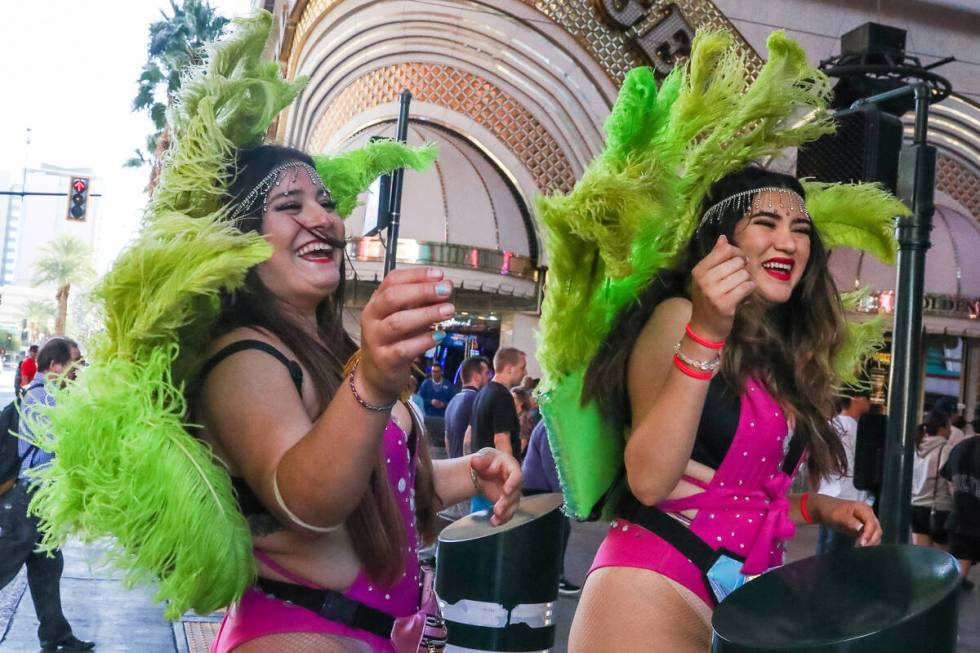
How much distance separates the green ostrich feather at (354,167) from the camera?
250 cm

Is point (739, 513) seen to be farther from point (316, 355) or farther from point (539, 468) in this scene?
point (539, 468)

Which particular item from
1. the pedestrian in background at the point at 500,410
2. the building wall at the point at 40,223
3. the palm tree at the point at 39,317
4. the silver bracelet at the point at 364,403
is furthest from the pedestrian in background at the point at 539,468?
the building wall at the point at 40,223

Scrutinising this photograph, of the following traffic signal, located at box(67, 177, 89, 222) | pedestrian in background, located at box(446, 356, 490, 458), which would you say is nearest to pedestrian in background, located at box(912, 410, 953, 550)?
pedestrian in background, located at box(446, 356, 490, 458)

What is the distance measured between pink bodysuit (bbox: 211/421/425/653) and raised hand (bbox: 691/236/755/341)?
644 mm

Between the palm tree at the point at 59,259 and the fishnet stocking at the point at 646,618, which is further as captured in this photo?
the palm tree at the point at 59,259

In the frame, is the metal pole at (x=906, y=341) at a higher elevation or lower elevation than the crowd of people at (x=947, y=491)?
higher

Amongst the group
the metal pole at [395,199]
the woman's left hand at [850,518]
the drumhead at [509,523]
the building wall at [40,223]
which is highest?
the building wall at [40,223]

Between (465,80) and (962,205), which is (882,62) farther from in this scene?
(962,205)

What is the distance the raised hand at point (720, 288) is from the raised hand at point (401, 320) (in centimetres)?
65

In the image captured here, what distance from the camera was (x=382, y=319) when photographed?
1.33m

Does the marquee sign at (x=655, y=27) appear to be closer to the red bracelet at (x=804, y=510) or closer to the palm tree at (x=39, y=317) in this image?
the red bracelet at (x=804, y=510)

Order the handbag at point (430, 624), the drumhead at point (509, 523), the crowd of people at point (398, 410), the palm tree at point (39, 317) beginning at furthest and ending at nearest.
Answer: the palm tree at point (39, 317), the drumhead at point (509, 523), the handbag at point (430, 624), the crowd of people at point (398, 410)

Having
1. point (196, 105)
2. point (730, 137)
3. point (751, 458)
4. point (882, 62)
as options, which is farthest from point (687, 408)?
point (882, 62)

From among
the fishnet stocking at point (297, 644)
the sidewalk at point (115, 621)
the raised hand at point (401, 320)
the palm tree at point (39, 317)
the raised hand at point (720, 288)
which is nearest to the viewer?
the raised hand at point (401, 320)
